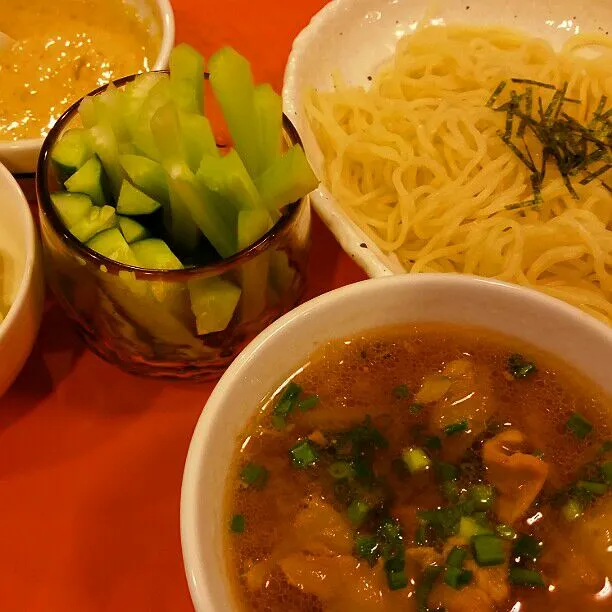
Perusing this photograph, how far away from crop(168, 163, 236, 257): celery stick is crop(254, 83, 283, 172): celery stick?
5.5 inches

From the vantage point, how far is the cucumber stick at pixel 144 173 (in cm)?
134

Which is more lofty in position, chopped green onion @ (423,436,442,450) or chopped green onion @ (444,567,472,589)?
chopped green onion @ (423,436,442,450)

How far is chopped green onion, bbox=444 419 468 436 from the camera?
3.95ft

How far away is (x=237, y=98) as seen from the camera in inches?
53.1

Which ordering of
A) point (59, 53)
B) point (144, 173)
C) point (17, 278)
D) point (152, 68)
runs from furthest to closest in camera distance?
point (59, 53), point (152, 68), point (17, 278), point (144, 173)

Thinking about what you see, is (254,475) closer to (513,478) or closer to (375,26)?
(513,478)

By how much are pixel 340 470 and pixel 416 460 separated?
4.9 inches

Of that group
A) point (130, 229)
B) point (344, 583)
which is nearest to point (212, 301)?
point (130, 229)

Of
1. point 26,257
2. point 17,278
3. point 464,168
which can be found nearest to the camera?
point 26,257

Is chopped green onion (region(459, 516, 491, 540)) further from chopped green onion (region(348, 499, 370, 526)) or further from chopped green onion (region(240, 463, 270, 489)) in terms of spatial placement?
chopped green onion (region(240, 463, 270, 489))

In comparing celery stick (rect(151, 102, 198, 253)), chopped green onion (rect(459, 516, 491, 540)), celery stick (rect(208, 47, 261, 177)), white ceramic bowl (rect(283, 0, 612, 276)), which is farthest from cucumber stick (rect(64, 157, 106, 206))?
chopped green onion (rect(459, 516, 491, 540))

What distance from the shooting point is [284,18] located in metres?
2.46

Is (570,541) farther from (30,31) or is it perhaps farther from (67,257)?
(30,31)

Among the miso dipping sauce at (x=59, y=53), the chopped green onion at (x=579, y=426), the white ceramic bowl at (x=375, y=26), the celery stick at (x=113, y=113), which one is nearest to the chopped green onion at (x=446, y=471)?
the chopped green onion at (x=579, y=426)
